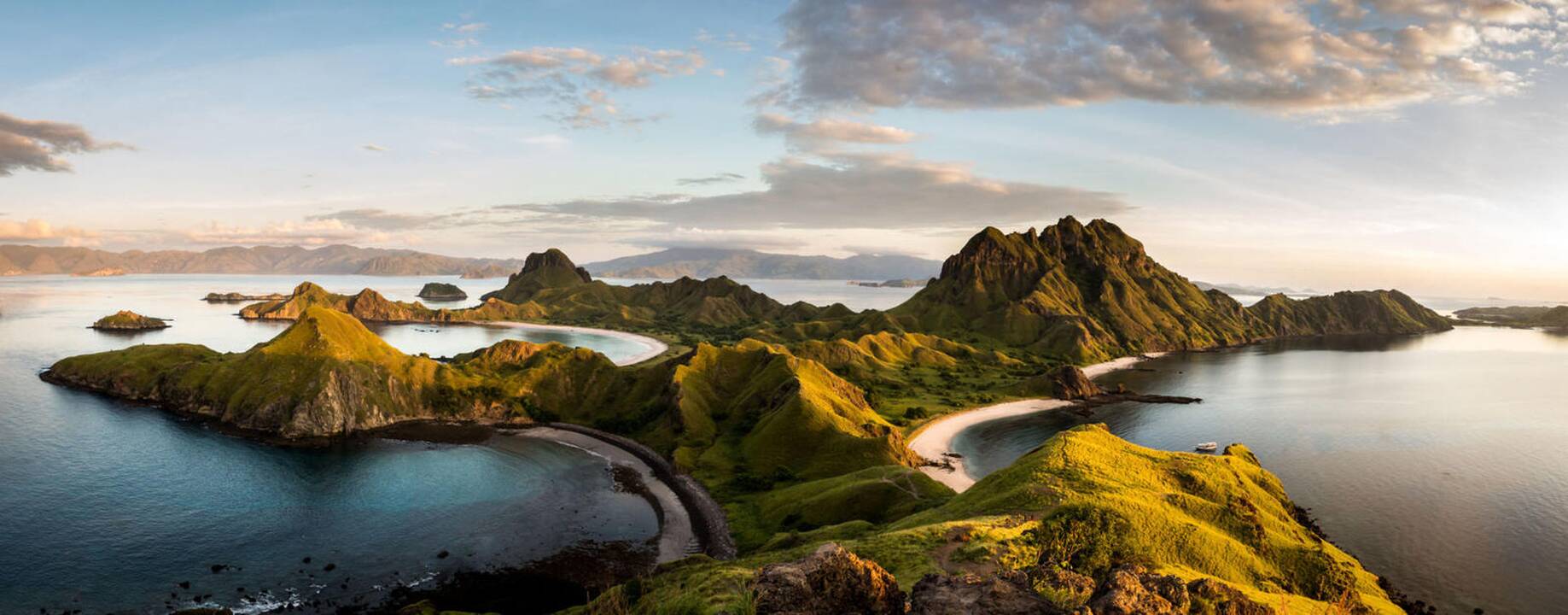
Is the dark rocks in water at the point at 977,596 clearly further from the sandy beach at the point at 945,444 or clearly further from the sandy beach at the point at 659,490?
the sandy beach at the point at 945,444

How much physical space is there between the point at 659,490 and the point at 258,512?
219 feet

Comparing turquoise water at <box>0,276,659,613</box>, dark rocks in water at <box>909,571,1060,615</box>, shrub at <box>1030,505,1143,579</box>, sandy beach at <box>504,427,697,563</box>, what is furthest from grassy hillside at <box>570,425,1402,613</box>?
turquoise water at <box>0,276,659,613</box>

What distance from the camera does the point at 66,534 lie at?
9681 centimetres

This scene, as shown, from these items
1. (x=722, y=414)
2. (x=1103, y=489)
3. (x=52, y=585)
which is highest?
(x=1103, y=489)

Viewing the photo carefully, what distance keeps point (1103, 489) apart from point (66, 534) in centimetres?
14748

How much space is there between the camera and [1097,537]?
207ft

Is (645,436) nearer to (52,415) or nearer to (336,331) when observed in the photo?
(336,331)

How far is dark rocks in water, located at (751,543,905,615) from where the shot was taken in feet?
112

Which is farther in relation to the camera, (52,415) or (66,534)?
(52,415)

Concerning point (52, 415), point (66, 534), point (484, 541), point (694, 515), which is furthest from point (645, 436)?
point (52, 415)

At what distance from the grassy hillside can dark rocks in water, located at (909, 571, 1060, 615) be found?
1696 centimetres

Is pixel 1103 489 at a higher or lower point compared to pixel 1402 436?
higher

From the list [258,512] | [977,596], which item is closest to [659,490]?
[258,512]

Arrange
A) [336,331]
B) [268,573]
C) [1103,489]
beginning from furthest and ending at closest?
[336,331], [268,573], [1103,489]
